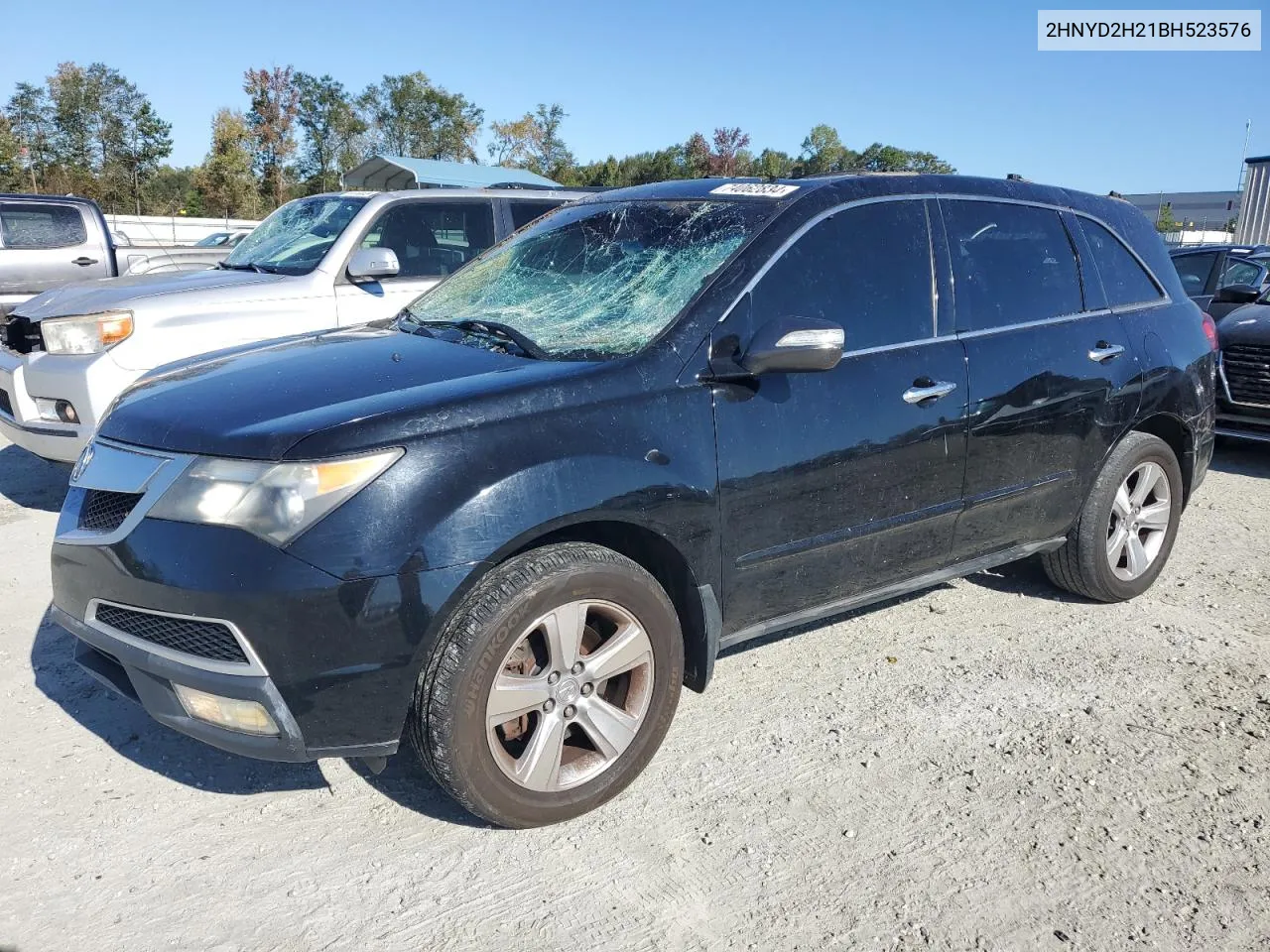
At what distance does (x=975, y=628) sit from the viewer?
430 cm

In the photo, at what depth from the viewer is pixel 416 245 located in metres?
6.88

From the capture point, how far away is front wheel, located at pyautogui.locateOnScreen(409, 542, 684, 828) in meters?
2.56

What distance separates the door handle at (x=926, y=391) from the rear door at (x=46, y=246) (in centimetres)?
922

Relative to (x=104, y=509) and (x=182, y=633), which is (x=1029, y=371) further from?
(x=104, y=509)

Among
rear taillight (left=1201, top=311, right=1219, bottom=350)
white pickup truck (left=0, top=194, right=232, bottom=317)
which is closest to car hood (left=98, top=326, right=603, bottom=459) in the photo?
rear taillight (left=1201, top=311, right=1219, bottom=350)

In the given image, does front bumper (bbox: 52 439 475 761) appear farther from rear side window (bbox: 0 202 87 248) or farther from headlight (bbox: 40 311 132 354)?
rear side window (bbox: 0 202 87 248)

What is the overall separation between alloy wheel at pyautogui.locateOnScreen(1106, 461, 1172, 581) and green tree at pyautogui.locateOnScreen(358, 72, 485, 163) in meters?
64.3

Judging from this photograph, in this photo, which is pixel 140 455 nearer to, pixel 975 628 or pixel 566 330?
pixel 566 330

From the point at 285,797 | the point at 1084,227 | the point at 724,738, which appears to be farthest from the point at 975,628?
the point at 285,797

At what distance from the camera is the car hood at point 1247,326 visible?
7.61 metres

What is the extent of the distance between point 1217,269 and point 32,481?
10.4 m

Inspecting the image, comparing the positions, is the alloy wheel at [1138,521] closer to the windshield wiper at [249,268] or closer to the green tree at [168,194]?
the windshield wiper at [249,268]

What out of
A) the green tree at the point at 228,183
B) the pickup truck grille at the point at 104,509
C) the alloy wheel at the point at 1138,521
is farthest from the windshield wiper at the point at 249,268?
the green tree at the point at 228,183

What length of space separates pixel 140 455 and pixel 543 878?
1.62 metres
